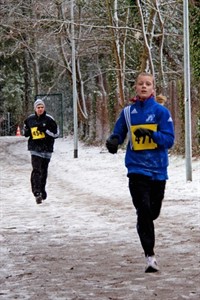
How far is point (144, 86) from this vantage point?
7332 mm

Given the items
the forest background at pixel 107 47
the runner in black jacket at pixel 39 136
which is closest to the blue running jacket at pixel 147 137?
the runner in black jacket at pixel 39 136

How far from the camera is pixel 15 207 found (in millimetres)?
14422

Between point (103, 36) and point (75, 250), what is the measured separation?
82.0ft

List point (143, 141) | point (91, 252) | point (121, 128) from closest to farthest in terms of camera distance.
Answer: point (143, 141)
point (121, 128)
point (91, 252)

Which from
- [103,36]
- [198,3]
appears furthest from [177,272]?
[103,36]

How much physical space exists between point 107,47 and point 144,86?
30141mm

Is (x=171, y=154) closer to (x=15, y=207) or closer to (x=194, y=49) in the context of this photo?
(x=194, y=49)

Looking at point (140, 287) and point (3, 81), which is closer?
point (140, 287)

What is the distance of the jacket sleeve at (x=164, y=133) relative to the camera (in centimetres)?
729

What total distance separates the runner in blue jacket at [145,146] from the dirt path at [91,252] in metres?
0.49

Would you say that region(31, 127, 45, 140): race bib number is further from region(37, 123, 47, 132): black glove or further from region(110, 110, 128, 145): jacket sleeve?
region(110, 110, 128, 145): jacket sleeve

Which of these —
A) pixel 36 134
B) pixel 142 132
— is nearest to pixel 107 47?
pixel 36 134

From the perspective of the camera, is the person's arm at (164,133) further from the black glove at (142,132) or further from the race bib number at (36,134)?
the race bib number at (36,134)

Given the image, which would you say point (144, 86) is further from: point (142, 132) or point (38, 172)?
point (38, 172)
